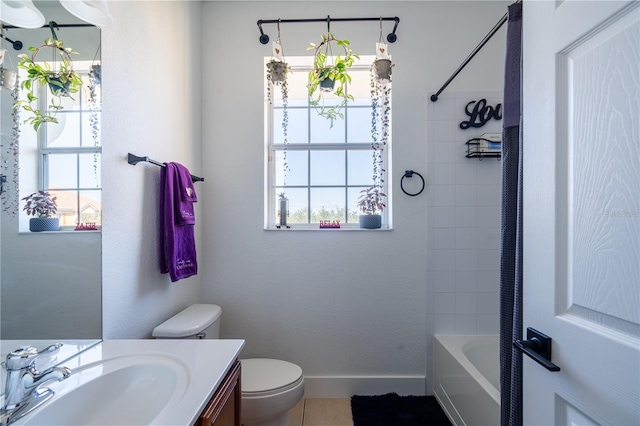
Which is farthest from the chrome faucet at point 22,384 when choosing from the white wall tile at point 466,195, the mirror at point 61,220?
the white wall tile at point 466,195

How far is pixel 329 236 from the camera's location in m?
2.04

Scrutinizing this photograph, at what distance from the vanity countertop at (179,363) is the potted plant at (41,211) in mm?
354

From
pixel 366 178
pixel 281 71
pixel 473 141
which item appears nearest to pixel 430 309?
pixel 366 178

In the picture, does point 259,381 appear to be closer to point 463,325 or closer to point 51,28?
point 463,325

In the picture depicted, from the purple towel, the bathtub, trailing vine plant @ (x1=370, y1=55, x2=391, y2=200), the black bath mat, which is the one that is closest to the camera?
the bathtub

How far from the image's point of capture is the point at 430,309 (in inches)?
79.7

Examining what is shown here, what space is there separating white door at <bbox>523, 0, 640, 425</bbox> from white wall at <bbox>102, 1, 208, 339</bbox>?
4.97 feet

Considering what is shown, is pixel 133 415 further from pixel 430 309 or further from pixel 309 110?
pixel 309 110

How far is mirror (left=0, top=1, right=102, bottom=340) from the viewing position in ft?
2.66

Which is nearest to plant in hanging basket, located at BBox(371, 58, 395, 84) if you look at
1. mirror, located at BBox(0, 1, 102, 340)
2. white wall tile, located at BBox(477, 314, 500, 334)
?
mirror, located at BBox(0, 1, 102, 340)

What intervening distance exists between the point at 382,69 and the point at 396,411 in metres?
2.12

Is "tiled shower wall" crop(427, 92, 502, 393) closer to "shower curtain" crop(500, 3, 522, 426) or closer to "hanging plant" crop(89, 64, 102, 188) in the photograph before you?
"shower curtain" crop(500, 3, 522, 426)

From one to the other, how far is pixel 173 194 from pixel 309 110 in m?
1.17

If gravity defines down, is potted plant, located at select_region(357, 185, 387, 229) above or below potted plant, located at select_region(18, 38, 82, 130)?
below
